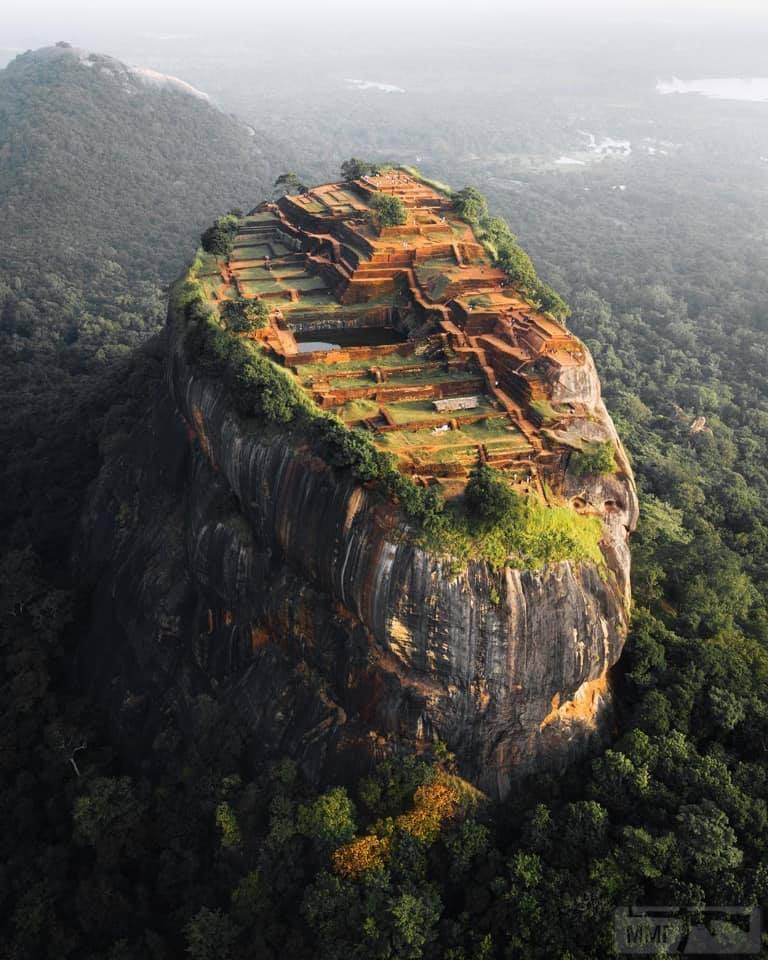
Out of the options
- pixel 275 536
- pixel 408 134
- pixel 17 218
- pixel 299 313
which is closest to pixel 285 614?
pixel 275 536

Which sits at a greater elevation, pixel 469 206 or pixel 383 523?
pixel 469 206

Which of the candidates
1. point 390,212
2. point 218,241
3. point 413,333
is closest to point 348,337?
point 413,333

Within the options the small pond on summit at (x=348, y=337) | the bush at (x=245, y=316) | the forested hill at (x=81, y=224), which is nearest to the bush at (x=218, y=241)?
the bush at (x=245, y=316)

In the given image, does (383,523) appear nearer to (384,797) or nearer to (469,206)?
(384,797)

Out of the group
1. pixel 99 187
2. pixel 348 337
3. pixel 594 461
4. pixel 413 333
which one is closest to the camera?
pixel 594 461

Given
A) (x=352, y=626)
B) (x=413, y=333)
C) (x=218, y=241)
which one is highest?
(x=218, y=241)

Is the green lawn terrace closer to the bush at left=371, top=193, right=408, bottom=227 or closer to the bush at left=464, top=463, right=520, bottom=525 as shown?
the bush at left=371, top=193, right=408, bottom=227

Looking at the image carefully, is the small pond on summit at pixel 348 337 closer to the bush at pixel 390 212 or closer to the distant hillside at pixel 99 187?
the bush at pixel 390 212
